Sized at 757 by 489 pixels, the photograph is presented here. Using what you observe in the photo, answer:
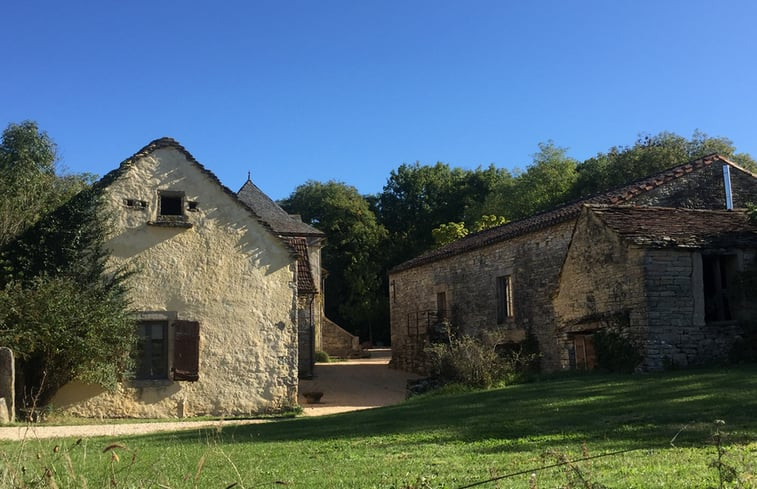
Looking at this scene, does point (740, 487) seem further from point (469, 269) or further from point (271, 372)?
point (469, 269)

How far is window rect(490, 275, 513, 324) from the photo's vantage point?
2195 centimetres

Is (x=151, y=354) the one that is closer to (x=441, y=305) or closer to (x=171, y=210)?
(x=171, y=210)

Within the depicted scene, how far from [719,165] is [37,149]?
92.1ft

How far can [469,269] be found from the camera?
78.3 feet

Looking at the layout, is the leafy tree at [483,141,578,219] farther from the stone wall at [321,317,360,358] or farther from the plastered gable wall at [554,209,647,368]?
the plastered gable wall at [554,209,647,368]

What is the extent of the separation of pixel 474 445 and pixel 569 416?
6.83 feet

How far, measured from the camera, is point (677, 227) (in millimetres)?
15320

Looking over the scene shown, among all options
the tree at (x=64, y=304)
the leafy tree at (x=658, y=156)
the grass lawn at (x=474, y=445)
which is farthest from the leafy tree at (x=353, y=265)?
the grass lawn at (x=474, y=445)

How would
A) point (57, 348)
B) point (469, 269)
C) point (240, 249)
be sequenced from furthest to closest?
point (469, 269)
point (240, 249)
point (57, 348)

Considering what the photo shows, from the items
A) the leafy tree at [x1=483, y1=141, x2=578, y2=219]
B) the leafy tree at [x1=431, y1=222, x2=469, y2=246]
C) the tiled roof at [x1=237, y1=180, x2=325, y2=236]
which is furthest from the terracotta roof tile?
the leafy tree at [x1=483, y1=141, x2=578, y2=219]

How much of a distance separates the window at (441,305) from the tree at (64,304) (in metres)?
12.7

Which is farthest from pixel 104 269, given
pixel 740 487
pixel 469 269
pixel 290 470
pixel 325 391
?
pixel 740 487

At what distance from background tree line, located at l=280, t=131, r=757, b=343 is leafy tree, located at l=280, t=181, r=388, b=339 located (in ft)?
0.25

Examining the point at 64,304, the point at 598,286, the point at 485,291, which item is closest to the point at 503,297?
the point at 485,291
